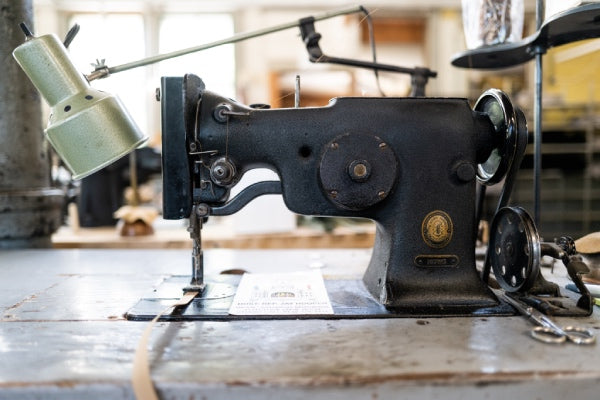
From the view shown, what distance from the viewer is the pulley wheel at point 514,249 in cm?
97

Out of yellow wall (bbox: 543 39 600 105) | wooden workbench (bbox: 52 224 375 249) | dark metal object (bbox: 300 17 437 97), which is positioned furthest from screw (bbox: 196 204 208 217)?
yellow wall (bbox: 543 39 600 105)

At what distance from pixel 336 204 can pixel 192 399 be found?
52 cm

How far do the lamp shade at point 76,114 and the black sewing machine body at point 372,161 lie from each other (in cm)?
9

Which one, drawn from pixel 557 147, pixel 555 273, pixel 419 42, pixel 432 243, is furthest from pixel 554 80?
pixel 432 243

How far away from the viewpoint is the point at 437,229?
3.54 feet

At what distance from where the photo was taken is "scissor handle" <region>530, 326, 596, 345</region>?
0.82m

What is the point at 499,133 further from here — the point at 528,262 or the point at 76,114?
the point at 76,114

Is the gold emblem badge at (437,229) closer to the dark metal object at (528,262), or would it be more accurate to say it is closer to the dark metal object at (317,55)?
the dark metal object at (528,262)

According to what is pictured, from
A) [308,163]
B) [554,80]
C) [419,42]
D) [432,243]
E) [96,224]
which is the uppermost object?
[419,42]

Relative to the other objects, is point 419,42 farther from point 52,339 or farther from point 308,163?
point 52,339

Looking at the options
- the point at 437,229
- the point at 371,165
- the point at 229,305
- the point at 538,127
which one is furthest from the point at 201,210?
the point at 538,127

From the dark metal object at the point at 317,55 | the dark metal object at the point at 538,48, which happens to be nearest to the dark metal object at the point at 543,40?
the dark metal object at the point at 538,48

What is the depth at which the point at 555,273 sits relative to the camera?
4.59ft

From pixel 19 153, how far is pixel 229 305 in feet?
4.12
